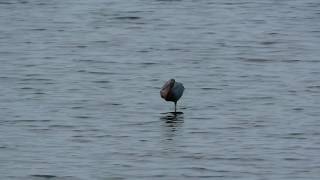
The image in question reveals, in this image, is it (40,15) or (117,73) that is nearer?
(117,73)

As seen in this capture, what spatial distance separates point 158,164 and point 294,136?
3.49 meters

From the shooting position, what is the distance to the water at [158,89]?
21.4 meters

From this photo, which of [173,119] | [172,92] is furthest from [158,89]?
[173,119]

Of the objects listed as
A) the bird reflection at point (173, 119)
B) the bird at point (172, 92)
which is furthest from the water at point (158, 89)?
the bird at point (172, 92)

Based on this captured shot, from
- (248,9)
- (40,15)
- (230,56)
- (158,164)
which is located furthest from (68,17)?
(158,164)

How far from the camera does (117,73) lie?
30.5 m

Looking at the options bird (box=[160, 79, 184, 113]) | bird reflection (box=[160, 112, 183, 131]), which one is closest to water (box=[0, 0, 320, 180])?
bird reflection (box=[160, 112, 183, 131])

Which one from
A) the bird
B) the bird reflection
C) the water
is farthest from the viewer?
the bird

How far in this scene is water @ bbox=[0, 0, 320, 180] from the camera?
2138cm

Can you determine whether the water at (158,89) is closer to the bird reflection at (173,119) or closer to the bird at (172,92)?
the bird reflection at (173,119)

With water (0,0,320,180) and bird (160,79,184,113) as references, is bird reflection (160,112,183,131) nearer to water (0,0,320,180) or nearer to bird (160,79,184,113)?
water (0,0,320,180)

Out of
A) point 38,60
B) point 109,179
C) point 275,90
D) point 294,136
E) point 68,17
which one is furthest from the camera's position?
point 68,17

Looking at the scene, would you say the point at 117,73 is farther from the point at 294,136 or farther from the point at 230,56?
the point at 294,136

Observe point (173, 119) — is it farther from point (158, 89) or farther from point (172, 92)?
point (158, 89)
